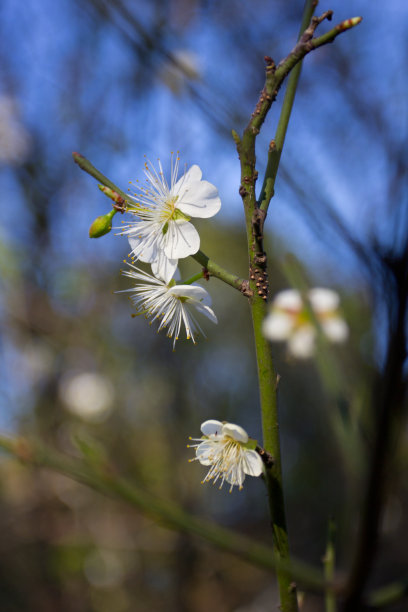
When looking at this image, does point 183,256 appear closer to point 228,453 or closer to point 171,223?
point 171,223

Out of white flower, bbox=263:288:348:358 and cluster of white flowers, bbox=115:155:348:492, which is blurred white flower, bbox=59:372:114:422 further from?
cluster of white flowers, bbox=115:155:348:492

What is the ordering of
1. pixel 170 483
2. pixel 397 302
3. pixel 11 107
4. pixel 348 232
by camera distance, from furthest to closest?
pixel 170 483, pixel 11 107, pixel 348 232, pixel 397 302

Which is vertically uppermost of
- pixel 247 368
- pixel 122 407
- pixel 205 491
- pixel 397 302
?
pixel 397 302

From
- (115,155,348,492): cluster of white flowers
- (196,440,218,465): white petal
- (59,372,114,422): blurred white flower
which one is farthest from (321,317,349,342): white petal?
(59,372,114,422): blurred white flower

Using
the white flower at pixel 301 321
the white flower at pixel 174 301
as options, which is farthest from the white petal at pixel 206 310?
the white flower at pixel 301 321

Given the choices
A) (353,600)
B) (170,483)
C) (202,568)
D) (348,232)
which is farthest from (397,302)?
(202,568)

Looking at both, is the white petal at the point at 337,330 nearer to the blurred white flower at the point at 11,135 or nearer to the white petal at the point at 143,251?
the white petal at the point at 143,251

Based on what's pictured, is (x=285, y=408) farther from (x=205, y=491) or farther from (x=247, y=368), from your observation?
(x=205, y=491)
